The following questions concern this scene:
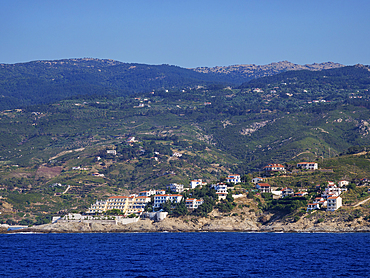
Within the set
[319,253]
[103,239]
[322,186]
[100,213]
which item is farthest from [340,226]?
[100,213]

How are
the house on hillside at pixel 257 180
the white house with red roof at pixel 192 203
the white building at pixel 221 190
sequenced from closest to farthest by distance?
the white house with red roof at pixel 192 203 → the white building at pixel 221 190 → the house on hillside at pixel 257 180

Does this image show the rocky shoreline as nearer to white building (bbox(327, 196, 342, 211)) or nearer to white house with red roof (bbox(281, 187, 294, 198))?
white building (bbox(327, 196, 342, 211))

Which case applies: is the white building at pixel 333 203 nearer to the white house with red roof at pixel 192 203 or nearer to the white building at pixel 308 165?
the white house with red roof at pixel 192 203

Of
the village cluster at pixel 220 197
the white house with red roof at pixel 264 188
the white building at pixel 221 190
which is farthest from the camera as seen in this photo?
the white house with red roof at pixel 264 188

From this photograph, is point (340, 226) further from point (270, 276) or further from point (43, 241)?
point (43, 241)

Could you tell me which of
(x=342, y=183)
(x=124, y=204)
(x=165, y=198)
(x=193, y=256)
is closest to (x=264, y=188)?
(x=342, y=183)

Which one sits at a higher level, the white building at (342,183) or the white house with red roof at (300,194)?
the white building at (342,183)

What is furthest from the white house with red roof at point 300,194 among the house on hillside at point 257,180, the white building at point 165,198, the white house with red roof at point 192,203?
the white building at point 165,198
